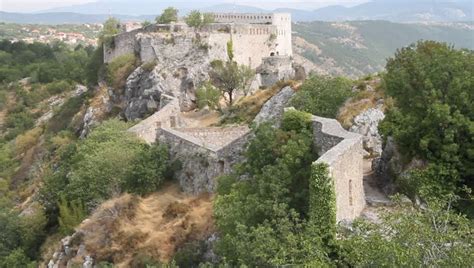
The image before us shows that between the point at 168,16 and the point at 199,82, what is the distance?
12.8 meters

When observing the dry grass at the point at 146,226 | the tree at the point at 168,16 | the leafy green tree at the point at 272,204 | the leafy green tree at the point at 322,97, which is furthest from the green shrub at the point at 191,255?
the tree at the point at 168,16

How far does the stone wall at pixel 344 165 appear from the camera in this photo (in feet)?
46.8

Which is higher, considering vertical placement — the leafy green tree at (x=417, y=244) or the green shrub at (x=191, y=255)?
the leafy green tree at (x=417, y=244)

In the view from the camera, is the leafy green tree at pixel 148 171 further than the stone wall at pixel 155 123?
No

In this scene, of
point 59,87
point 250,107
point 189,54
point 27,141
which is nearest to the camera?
point 250,107

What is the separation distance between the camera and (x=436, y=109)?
16.0 meters

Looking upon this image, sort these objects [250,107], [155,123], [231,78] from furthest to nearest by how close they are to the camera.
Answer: [231,78] → [250,107] → [155,123]

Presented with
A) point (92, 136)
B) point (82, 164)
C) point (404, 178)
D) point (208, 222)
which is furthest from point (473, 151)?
point (92, 136)

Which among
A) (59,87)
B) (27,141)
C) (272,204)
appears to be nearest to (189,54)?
(27,141)

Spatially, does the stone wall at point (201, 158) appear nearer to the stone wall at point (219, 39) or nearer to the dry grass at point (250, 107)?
the dry grass at point (250, 107)

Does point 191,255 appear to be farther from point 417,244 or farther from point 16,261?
point 16,261

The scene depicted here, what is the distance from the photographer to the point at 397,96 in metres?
18.9

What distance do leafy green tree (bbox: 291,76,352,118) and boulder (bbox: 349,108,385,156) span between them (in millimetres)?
1514

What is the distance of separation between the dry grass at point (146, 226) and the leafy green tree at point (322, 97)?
6667 mm
